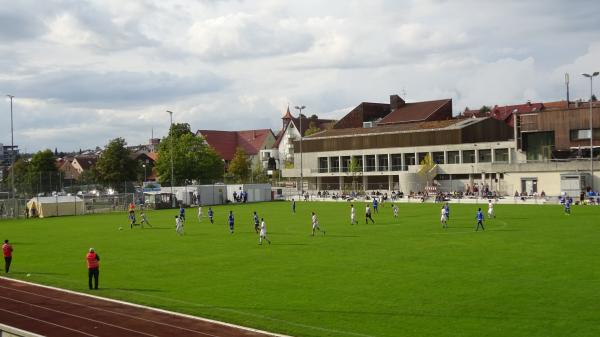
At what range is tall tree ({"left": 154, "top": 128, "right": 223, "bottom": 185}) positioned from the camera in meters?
102

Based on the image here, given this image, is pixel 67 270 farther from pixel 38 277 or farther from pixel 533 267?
pixel 533 267

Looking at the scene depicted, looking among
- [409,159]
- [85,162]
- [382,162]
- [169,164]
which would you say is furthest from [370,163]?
[85,162]

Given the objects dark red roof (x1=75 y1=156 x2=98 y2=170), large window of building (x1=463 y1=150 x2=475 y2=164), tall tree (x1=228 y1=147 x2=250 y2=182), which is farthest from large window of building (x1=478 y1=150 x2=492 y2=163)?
dark red roof (x1=75 y1=156 x2=98 y2=170)

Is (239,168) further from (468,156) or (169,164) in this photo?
(468,156)

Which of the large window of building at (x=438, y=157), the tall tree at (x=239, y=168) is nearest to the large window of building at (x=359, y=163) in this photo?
the large window of building at (x=438, y=157)

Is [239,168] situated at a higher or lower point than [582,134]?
lower

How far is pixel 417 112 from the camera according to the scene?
12119 cm

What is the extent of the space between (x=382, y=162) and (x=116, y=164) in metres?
47.1

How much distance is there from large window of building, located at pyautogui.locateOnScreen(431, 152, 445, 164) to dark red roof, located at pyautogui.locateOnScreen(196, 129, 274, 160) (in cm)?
6023

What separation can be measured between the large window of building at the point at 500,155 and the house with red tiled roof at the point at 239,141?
67081 millimetres

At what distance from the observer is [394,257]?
29.2 metres

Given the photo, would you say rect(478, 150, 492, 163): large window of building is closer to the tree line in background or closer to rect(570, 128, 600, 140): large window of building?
rect(570, 128, 600, 140): large window of building

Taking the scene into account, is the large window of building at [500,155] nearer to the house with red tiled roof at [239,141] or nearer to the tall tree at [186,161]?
the tall tree at [186,161]

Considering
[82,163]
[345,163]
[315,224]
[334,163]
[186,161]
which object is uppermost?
[82,163]
